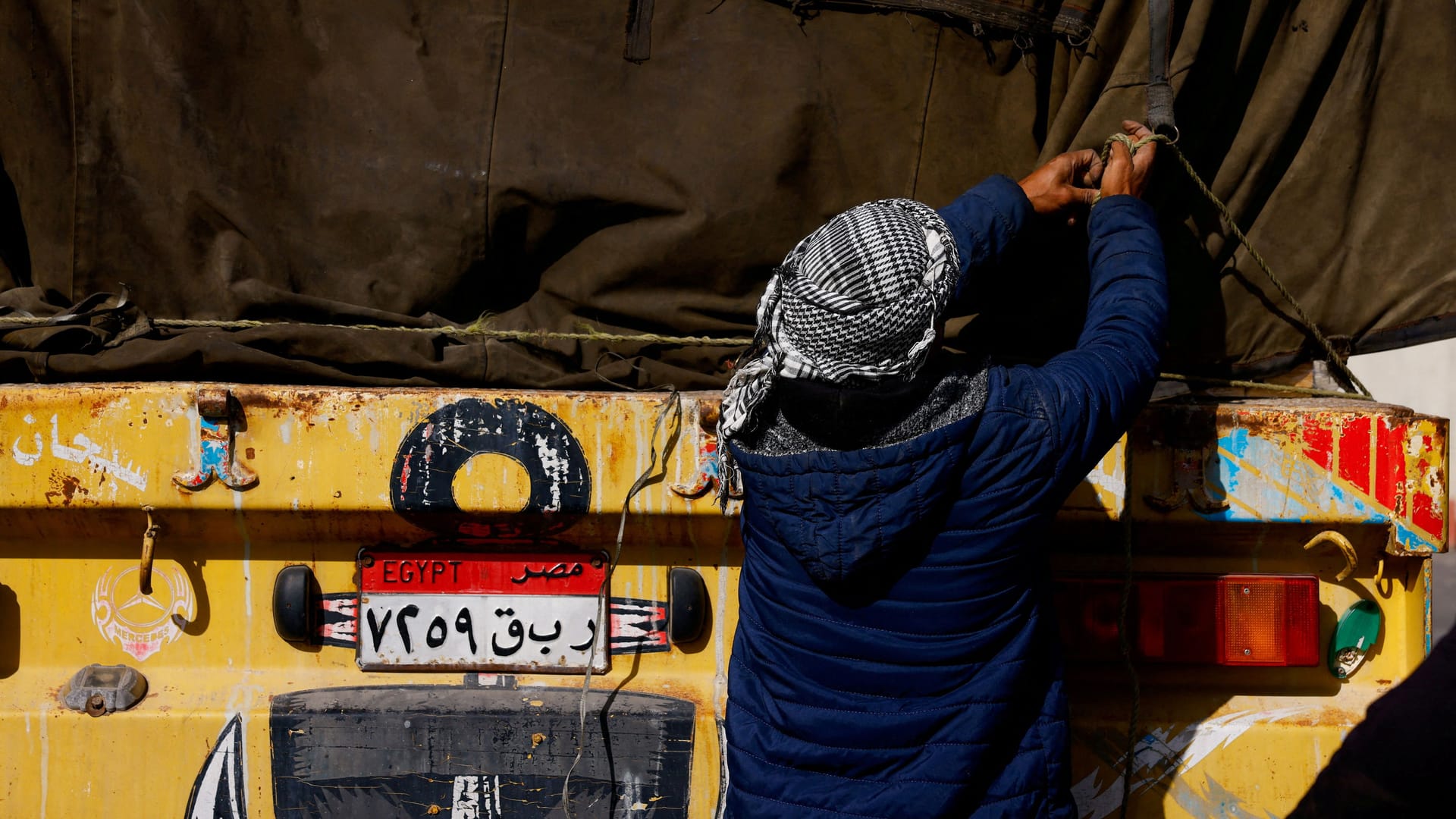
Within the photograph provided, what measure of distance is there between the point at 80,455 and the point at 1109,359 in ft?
5.12

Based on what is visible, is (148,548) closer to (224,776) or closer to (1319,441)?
(224,776)

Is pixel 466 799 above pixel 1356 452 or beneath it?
beneath

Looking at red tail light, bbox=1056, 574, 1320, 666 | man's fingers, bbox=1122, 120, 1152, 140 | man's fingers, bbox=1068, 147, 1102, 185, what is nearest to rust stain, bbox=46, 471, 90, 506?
red tail light, bbox=1056, 574, 1320, 666

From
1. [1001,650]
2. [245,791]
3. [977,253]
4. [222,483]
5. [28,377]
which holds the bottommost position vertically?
[245,791]

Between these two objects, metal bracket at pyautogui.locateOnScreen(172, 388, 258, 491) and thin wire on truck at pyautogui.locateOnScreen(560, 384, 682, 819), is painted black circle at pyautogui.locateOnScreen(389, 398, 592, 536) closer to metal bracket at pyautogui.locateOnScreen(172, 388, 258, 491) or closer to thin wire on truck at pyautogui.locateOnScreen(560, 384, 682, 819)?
thin wire on truck at pyautogui.locateOnScreen(560, 384, 682, 819)

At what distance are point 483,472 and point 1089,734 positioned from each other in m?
1.07

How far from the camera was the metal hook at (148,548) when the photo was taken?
1793 mm

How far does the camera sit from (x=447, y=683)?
186 centimetres

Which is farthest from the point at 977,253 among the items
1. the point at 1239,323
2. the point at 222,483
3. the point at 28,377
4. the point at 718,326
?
the point at 28,377

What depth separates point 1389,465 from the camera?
69.1 inches

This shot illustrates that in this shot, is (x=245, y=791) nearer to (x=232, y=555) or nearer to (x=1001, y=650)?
(x=232, y=555)

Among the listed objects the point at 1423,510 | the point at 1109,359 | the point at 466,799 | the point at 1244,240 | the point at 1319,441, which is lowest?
the point at 466,799

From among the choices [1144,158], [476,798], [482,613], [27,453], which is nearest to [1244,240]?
[1144,158]

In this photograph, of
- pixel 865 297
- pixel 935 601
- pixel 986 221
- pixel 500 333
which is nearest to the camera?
pixel 865 297
